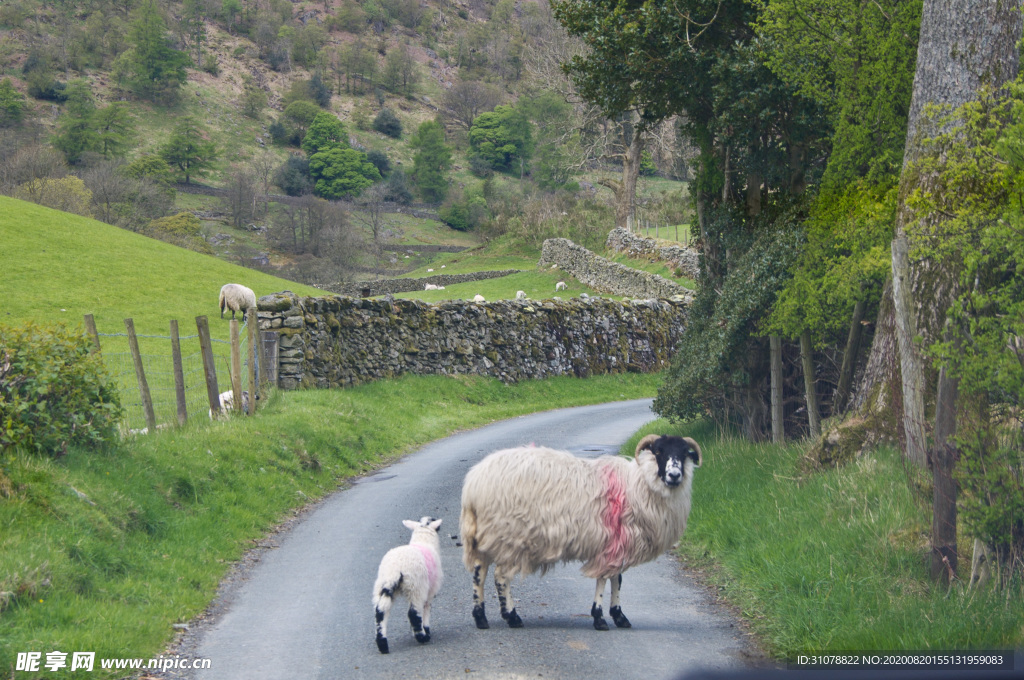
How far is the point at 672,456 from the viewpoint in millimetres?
6875

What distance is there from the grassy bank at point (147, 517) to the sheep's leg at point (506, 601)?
271 cm

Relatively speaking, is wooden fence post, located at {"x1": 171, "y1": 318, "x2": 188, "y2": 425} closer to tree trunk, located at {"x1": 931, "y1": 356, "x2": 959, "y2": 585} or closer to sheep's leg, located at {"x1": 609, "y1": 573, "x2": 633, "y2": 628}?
sheep's leg, located at {"x1": 609, "y1": 573, "x2": 633, "y2": 628}

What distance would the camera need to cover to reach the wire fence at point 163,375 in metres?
15.1

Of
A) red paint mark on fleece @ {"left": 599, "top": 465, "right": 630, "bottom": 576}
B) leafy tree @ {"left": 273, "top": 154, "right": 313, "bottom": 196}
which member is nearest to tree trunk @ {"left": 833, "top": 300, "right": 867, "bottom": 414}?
red paint mark on fleece @ {"left": 599, "top": 465, "right": 630, "bottom": 576}

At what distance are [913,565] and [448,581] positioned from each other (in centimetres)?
430

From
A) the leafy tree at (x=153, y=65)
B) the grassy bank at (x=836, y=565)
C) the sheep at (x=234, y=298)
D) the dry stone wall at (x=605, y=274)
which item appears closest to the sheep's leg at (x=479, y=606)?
the grassy bank at (x=836, y=565)

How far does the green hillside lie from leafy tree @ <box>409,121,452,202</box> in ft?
258

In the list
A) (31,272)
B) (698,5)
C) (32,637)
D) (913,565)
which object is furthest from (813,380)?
(31,272)

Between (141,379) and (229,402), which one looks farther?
(229,402)

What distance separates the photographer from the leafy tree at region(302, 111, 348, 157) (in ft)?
401

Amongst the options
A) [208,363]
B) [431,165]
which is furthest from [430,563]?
[431,165]

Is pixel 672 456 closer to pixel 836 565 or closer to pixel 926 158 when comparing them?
pixel 836 565

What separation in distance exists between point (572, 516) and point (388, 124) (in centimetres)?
→ 14298

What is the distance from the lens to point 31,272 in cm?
3048
